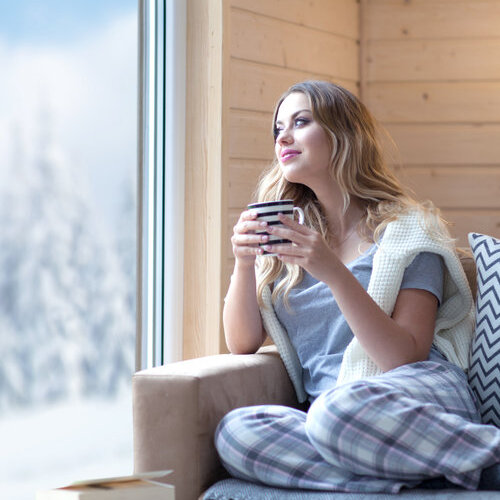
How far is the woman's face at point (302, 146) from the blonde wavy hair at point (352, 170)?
0.01 metres

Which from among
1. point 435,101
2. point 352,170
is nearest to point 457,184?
point 435,101

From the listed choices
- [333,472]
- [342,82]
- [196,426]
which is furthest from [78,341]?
[342,82]

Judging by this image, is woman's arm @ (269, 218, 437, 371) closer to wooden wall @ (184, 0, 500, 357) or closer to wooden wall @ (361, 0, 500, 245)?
wooden wall @ (184, 0, 500, 357)

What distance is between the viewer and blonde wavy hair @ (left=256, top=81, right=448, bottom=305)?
184cm

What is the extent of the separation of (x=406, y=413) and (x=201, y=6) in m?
1.64

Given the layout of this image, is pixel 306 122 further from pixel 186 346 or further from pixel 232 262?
pixel 186 346

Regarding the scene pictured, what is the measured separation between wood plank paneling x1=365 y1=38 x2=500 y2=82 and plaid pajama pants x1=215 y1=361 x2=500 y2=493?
6.03 feet

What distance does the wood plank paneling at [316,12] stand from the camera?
271 cm

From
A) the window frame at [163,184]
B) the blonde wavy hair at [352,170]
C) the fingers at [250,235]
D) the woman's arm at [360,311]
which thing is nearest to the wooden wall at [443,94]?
the window frame at [163,184]

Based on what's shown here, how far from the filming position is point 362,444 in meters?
→ 1.35

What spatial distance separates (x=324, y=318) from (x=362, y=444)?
19.3 inches

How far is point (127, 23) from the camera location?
8.13 feet

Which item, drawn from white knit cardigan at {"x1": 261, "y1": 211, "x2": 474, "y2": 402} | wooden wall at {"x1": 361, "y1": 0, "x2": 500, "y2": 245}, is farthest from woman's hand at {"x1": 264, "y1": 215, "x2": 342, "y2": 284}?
wooden wall at {"x1": 361, "y1": 0, "x2": 500, "y2": 245}

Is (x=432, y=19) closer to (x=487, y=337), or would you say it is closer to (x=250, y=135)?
(x=250, y=135)
